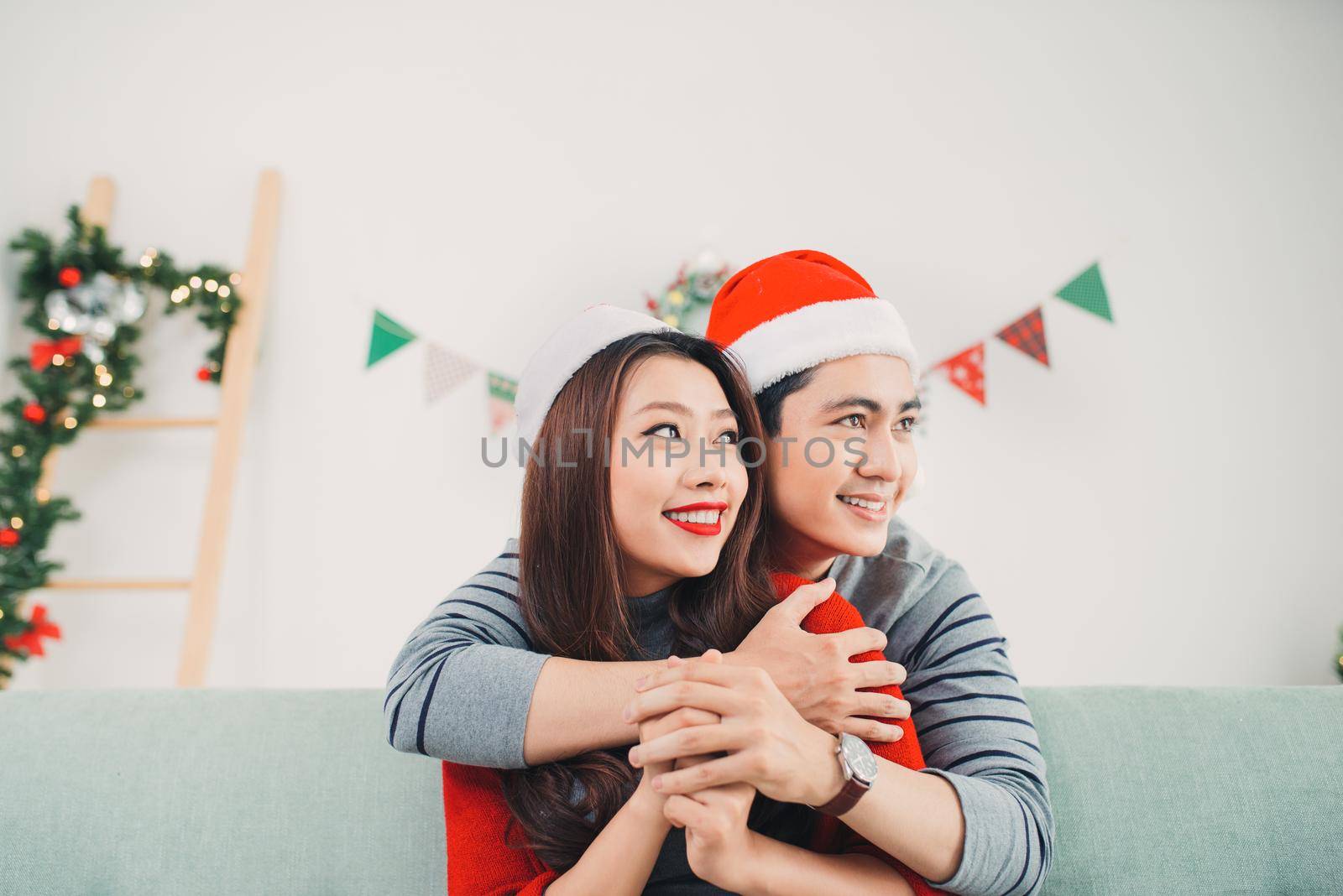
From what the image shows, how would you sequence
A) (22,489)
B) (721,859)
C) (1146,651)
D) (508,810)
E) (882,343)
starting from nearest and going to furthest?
1. (721,859)
2. (508,810)
3. (882,343)
4. (22,489)
5. (1146,651)

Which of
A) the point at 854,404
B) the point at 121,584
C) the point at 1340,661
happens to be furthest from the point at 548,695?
the point at 1340,661

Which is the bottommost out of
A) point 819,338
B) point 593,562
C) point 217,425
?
point 593,562

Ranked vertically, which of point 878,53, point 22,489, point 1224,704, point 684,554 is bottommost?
point 1224,704

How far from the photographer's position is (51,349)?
2857mm

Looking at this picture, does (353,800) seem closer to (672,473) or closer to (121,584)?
(672,473)

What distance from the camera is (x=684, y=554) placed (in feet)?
3.49

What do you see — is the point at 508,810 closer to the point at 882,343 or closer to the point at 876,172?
the point at 882,343

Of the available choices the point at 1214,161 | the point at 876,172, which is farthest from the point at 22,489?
the point at 1214,161

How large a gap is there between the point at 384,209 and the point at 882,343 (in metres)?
2.45

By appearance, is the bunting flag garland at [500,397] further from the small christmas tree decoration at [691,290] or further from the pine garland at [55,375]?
the pine garland at [55,375]

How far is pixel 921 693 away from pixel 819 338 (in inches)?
19.7

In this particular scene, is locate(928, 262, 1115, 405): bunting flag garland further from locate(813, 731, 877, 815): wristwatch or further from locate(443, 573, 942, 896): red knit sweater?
locate(813, 731, 877, 815): wristwatch

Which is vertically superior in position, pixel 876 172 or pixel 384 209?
pixel 876 172

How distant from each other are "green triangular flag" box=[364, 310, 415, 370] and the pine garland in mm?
453
